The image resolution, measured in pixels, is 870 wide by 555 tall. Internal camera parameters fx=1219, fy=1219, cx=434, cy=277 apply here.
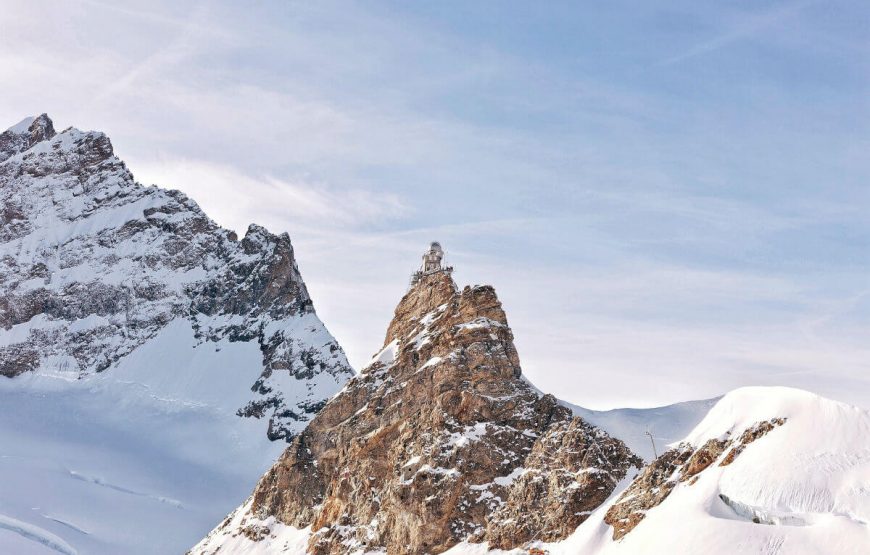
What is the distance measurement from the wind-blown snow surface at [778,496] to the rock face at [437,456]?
8.68m

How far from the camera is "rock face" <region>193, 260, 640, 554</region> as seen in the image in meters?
107

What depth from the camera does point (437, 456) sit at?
369 feet

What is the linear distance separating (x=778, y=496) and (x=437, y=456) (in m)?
34.8

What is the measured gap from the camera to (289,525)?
13312 centimetres

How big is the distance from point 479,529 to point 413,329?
1293 inches

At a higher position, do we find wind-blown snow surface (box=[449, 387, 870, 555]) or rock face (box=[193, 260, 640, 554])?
rock face (box=[193, 260, 640, 554])

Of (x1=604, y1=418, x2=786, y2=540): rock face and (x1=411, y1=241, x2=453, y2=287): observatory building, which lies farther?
(x1=411, y1=241, x2=453, y2=287): observatory building

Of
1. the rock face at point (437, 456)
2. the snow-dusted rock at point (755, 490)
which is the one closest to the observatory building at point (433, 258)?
the rock face at point (437, 456)

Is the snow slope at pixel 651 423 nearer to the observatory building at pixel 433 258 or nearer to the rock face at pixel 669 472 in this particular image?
the rock face at pixel 669 472

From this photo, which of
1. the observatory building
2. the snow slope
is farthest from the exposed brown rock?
the observatory building

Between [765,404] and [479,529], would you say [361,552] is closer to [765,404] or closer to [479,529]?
[479,529]

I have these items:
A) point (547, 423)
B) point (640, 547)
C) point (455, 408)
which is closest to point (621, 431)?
point (547, 423)

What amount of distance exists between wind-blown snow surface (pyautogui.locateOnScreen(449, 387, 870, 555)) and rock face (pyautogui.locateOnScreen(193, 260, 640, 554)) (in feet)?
28.5

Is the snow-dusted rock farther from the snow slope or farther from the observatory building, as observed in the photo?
the observatory building
